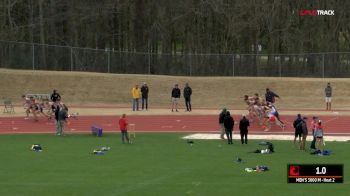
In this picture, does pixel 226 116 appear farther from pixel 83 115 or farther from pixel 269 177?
pixel 83 115

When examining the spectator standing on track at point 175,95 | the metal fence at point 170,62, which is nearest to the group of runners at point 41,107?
the spectator standing on track at point 175,95

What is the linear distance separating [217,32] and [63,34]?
14.4 m

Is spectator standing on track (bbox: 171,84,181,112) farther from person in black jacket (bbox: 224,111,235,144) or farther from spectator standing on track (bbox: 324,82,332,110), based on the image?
person in black jacket (bbox: 224,111,235,144)

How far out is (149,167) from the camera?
29250 millimetres

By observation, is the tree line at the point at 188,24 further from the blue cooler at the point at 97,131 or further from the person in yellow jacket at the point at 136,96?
the blue cooler at the point at 97,131

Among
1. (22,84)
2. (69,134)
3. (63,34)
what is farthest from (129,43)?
(69,134)

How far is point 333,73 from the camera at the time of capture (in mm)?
60594

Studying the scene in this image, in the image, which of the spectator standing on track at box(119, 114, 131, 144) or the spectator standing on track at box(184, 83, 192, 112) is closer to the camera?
the spectator standing on track at box(119, 114, 131, 144)

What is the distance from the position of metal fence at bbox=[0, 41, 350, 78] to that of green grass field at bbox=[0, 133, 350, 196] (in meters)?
22.6

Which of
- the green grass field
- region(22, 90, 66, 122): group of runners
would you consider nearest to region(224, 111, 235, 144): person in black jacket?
the green grass field

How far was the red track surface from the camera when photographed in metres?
42.5

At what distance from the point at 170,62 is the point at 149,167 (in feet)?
114
